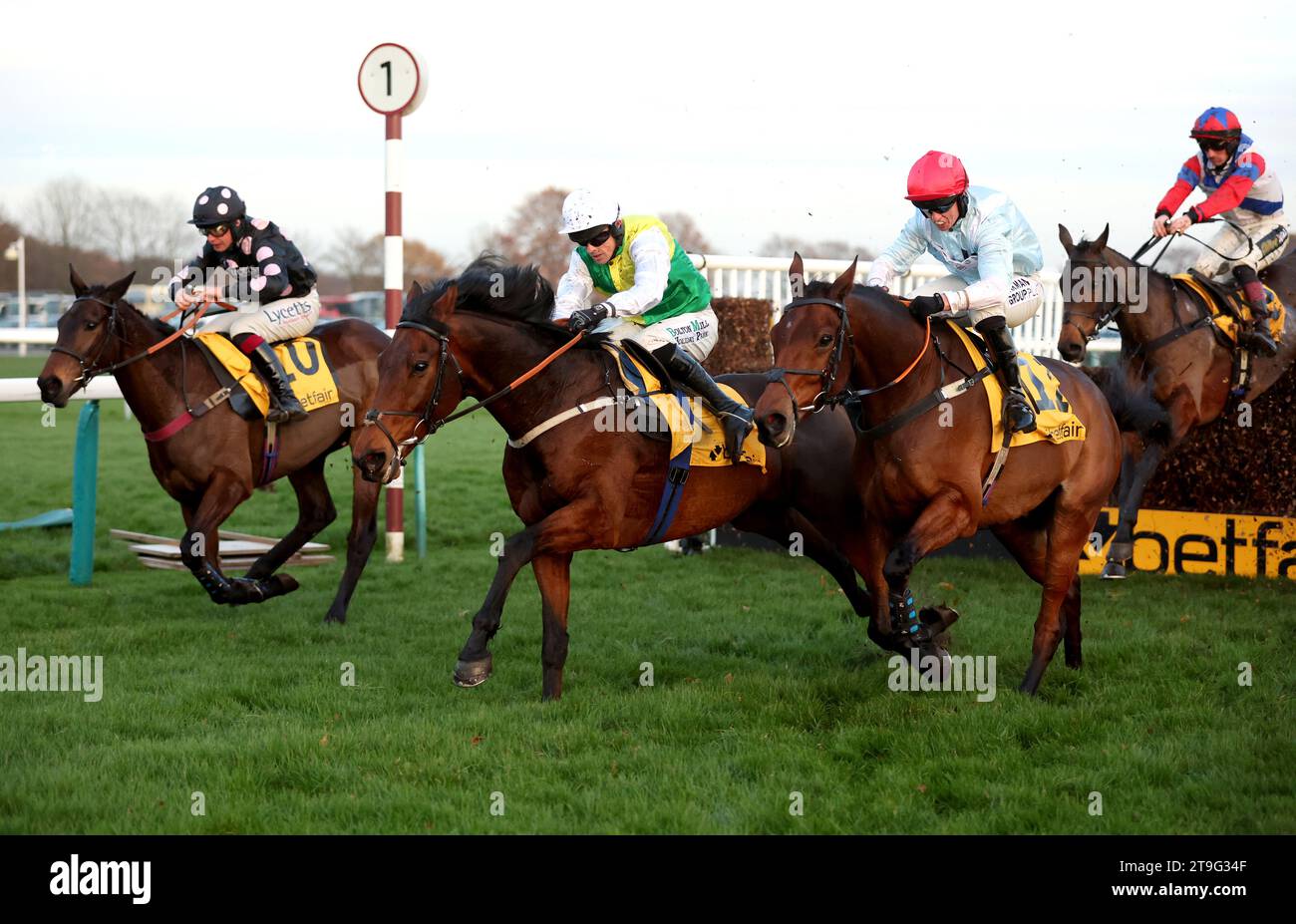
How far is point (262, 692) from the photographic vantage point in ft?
19.0

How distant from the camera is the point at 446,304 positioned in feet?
17.5

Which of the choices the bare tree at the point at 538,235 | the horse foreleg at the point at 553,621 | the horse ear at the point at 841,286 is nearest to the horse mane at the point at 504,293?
the horse foreleg at the point at 553,621

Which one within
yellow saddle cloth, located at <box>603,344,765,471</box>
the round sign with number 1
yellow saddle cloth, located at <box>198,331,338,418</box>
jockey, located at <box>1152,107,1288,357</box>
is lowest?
yellow saddle cloth, located at <box>603,344,765,471</box>

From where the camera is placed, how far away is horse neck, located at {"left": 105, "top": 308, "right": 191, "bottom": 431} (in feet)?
24.2

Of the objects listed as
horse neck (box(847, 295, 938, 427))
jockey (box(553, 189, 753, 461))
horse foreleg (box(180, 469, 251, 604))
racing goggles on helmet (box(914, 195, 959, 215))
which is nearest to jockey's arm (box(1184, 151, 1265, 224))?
racing goggles on helmet (box(914, 195, 959, 215))

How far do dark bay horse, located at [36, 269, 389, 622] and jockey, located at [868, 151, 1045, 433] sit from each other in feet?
11.5

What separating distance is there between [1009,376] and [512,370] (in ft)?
7.18

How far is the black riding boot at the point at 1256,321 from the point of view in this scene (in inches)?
326

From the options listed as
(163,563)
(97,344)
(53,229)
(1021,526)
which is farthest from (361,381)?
(53,229)

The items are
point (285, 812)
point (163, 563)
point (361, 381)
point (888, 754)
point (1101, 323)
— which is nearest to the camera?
point (285, 812)

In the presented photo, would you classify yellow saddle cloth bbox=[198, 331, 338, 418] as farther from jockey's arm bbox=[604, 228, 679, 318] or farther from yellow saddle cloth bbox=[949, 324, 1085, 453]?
yellow saddle cloth bbox=[949, 324, 1085, 453]

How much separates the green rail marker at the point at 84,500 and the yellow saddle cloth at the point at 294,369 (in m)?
1.50
